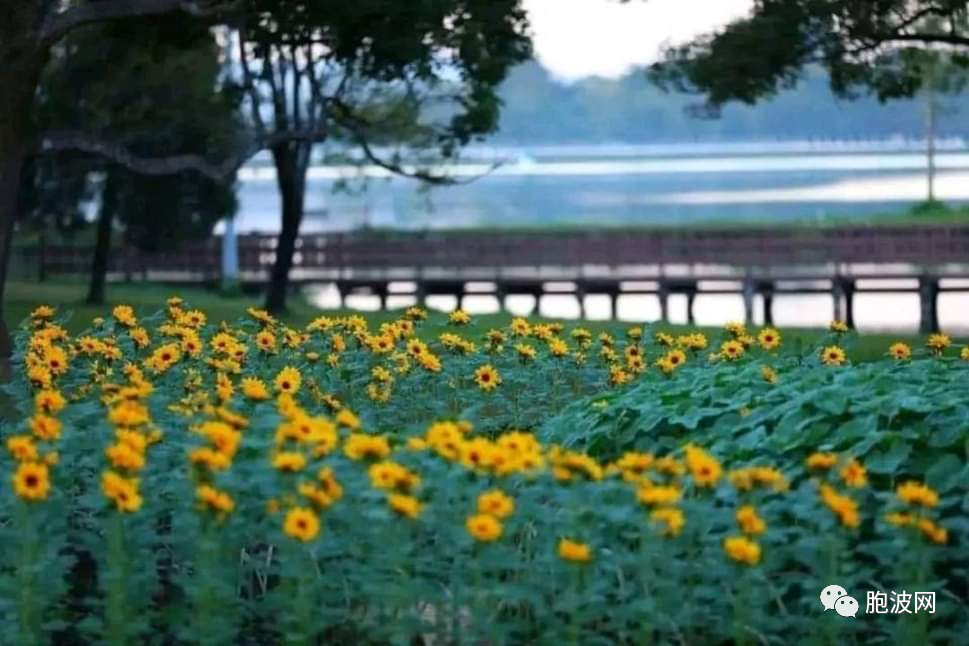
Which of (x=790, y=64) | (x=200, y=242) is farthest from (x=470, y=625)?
(x=200, y=242)

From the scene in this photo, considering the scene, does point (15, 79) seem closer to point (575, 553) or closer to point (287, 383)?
point (287, 383)

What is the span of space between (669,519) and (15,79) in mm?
11629

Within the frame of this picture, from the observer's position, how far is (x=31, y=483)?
464 centimetres

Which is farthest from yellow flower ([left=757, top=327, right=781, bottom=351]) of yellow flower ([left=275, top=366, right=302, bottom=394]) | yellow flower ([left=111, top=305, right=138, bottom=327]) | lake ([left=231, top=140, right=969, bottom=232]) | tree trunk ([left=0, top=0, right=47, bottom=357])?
lake ([left=231, top=140, right=969, bottom=232])

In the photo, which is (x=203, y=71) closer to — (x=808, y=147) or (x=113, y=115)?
(x=113, y=115)

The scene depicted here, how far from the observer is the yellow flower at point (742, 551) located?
4.32 m

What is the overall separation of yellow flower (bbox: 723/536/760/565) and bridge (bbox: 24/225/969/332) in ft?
77.4

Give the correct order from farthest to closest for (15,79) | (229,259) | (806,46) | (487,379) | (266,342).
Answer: (229,259) → (806,46) → (15,79) → (266,342) → (487,379)

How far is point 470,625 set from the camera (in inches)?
187

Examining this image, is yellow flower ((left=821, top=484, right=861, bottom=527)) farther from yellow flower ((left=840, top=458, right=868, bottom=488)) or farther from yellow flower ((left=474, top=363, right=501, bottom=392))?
yellow flower ((left=474, top=363, right=501, bottom=392))

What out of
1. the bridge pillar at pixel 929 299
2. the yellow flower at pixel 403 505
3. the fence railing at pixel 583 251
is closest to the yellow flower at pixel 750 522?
the yellow flower at pixel 403 505

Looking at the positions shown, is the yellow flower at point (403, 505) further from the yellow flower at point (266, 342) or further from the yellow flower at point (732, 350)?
the yellow flower at point (732, 350)

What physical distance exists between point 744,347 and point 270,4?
11555mm

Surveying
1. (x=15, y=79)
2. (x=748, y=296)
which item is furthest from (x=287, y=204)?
(x=15, y=79)
